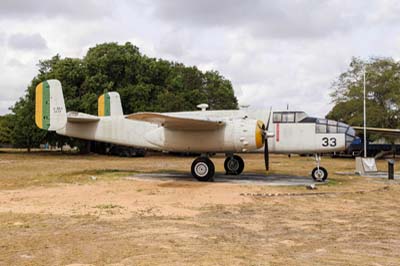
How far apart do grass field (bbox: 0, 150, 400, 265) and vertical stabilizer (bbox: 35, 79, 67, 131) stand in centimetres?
533

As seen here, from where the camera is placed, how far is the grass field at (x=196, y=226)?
6020 mm

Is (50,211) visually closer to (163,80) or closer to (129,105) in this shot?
(129,105)

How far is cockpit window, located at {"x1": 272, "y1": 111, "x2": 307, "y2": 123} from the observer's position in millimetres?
17453

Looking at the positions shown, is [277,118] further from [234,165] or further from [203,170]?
[203,170]

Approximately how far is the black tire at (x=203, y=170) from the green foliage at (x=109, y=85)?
78.2 ft

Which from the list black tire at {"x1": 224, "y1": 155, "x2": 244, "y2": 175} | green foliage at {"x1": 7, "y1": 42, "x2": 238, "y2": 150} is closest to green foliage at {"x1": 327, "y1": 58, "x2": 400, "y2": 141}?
green foliage at {"x1": 7, "y1": 42, "x2": 238, "y2": 150}

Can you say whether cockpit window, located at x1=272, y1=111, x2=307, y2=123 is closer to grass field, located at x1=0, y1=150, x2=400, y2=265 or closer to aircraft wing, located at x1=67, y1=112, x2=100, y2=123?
grass field, located at x1=0, y1=150, x2=400, y2=265

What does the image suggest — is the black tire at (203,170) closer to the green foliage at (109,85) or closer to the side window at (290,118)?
the side window at (290,118)

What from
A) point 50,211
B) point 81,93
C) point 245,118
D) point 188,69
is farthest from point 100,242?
point 188,69

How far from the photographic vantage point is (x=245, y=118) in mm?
17672

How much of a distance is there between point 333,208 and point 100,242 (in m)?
6.26

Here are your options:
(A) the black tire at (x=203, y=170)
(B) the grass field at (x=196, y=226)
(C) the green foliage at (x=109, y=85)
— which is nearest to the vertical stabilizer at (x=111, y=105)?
(A) the black tire at (x=203, y=170)

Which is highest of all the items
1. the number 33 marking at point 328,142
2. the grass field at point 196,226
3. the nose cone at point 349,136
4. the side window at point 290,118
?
the side window at point 290,118

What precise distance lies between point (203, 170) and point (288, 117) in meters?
4.14
